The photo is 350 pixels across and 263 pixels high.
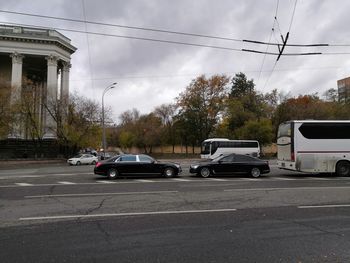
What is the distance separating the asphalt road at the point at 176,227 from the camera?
645 centimetres

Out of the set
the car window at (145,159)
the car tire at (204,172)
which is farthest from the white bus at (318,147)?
the car window at (145,159)

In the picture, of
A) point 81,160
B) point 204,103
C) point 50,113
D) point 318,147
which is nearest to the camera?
point 318,147

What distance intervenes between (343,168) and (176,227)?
1722cm

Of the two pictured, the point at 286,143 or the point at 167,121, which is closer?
the point at 286,143

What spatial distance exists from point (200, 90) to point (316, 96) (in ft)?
92.3

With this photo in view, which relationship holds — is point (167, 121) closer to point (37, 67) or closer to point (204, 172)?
point (37, 67)

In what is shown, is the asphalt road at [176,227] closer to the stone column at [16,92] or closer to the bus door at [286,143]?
the bus door at [286,143]

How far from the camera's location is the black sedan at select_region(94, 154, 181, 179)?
71.7 feet

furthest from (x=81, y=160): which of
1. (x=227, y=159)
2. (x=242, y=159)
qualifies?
(x=242, y=159)

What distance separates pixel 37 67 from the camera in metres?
72.8

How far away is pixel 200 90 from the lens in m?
72.0

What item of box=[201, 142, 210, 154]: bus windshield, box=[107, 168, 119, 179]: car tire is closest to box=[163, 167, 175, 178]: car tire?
box=[107, 168, 119, 179]: car tire

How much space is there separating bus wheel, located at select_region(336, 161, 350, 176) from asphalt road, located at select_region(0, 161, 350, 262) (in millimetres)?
9112

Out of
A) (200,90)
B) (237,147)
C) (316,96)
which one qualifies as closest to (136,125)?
(200,90)
